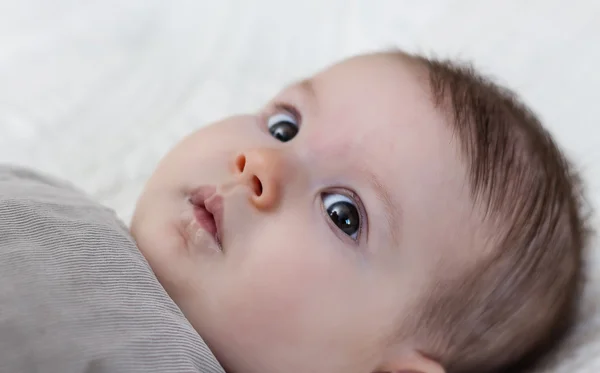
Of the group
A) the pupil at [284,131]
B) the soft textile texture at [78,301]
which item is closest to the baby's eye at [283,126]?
the pupil at [284,131]

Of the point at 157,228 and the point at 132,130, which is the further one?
the point at 132,130

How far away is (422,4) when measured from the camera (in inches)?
56.4

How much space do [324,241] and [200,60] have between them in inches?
36.8

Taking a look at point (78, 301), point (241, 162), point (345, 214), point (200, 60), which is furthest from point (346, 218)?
point (200, 60)

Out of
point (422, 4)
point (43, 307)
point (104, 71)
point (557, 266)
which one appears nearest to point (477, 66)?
point (422, 4)

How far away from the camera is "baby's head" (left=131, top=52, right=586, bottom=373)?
0.74 metres

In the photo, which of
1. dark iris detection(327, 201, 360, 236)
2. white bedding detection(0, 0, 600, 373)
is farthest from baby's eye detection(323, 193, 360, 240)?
white bedding detection(0, 0, 600, 373)

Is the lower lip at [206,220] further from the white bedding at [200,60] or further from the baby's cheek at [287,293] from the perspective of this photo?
the white bedding at [200,60]

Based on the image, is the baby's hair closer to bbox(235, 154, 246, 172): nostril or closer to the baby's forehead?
the baby's forehead

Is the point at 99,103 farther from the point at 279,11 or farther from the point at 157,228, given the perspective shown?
the point at 157,228

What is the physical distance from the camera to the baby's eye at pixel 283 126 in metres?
0.89

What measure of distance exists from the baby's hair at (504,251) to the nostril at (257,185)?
209 mm

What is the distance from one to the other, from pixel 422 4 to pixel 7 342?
109cm

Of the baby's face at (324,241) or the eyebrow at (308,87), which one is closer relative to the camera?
the baby's face at (324,241)
